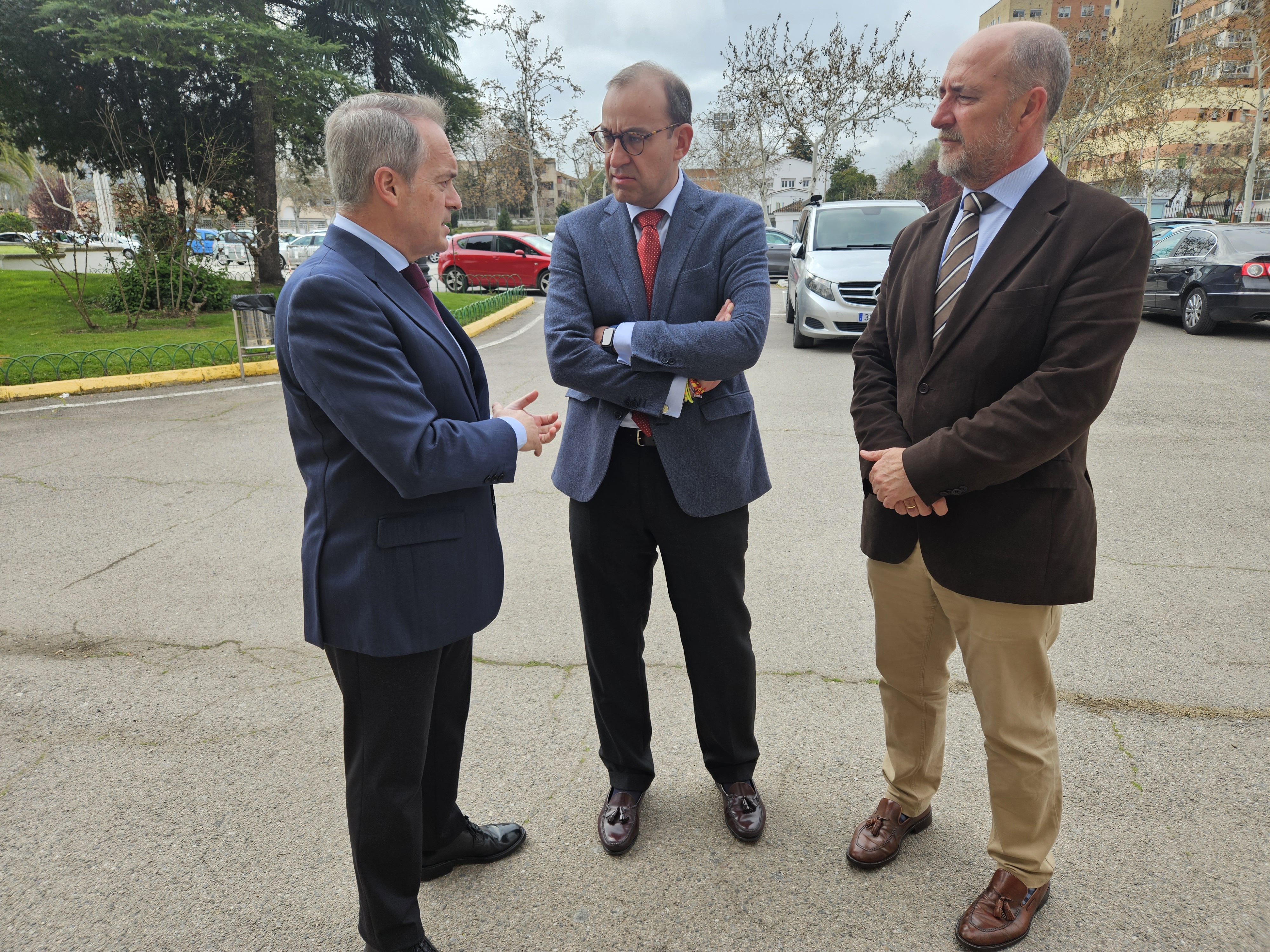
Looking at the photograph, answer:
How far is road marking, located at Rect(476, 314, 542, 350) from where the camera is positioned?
496 inches

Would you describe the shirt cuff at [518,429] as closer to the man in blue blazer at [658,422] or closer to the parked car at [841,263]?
the man in blue blazer at [658,422]

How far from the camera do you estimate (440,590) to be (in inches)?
75.4

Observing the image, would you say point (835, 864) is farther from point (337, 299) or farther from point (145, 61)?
point (145, 61)

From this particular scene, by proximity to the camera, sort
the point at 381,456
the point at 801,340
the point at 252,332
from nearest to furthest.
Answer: the point at 381,456
the point at 252,332
the point at 801,340

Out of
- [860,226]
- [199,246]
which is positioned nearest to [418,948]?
[860,226]

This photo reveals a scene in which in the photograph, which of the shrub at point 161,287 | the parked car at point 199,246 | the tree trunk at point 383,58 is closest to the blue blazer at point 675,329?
the shrub at point 161,287

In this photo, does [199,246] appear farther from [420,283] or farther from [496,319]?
[420,283]

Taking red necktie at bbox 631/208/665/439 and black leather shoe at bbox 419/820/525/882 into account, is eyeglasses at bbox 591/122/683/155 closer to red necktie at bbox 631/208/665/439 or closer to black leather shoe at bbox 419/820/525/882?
red necktie at bbox 631/208/665/439

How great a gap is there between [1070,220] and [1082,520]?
0.72m

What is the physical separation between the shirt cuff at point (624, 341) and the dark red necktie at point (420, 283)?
52 centimetres

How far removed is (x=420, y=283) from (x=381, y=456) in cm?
53

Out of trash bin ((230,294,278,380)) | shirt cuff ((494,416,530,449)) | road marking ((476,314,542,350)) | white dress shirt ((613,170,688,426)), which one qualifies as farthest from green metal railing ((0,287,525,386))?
shirt cuff ((494,416,530,449))

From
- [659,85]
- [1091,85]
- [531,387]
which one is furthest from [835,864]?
[1091,85]

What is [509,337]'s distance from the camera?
13586 mm
